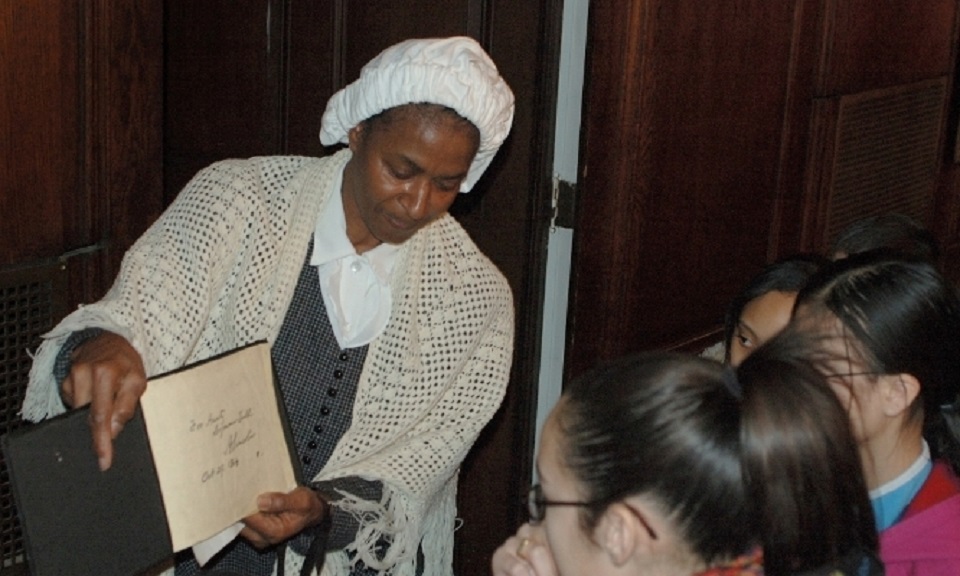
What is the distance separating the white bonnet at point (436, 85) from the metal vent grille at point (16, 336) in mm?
607

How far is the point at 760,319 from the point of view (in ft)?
7.34

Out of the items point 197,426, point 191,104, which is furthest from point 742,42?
point 197,426

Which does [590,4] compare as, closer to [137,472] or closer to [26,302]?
[26,302]

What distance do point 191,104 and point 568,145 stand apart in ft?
3.24

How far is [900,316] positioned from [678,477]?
651 mm

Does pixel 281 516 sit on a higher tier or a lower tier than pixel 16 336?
lower

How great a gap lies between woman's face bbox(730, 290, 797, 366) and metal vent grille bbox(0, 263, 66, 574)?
118 centimetres

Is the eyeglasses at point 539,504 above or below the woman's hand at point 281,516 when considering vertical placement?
above

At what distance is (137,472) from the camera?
5.08 ft

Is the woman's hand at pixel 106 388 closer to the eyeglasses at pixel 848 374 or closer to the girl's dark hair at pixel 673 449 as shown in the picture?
the girl's dark hair at pixel 673 449

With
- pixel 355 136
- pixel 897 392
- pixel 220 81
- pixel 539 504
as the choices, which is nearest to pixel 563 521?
pixel 539 504

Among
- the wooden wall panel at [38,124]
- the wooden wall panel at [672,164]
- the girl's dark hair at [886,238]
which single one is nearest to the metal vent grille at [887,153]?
the wooden wall panel at [672,164]

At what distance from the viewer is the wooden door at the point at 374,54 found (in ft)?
9.64

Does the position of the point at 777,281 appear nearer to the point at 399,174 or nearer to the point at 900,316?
the point at 900,316
